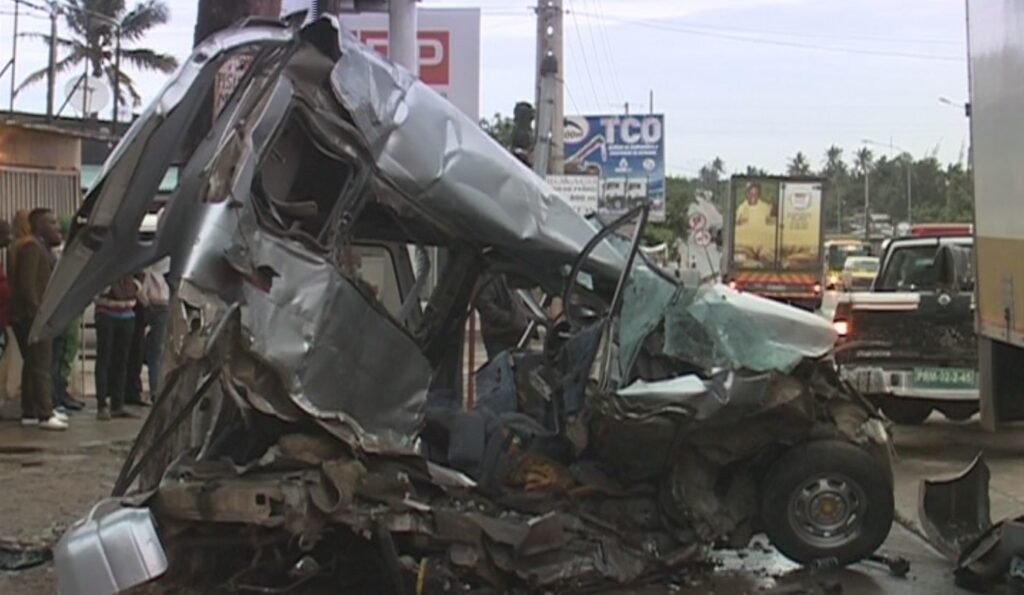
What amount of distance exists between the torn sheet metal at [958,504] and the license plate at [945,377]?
3.55 m

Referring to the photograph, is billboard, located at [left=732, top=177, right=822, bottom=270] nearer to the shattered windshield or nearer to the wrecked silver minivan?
the wrecked silver minivan

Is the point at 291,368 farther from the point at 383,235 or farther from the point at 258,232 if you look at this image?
the point at 383,235

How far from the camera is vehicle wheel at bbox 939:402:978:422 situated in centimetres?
1067

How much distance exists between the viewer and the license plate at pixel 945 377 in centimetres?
1039

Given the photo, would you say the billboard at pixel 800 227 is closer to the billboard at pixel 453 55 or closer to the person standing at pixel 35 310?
the billboard at pixel 453 55

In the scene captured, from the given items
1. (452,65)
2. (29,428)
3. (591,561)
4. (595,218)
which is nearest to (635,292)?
(595,218)

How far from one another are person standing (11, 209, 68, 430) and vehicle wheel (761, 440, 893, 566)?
6472mm

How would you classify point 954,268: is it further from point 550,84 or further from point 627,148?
point 627,148

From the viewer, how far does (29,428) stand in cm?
1071

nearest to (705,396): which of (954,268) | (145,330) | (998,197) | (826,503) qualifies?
(826,503)

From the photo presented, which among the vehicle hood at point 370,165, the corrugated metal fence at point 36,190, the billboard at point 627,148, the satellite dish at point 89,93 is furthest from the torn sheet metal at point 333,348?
the billboard at point 627,148

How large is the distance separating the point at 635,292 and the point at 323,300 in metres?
1.62

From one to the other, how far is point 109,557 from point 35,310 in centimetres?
618

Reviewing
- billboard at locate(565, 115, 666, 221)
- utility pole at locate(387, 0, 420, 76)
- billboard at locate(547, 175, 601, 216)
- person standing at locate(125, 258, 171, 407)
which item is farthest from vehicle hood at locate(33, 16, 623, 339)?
billboard at locate(565, 115, 666, 221)
